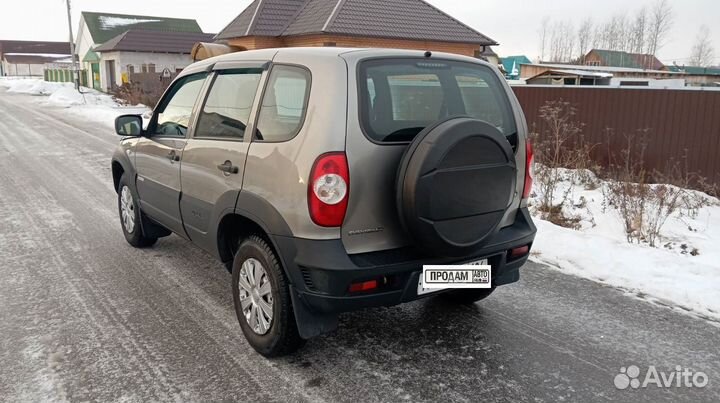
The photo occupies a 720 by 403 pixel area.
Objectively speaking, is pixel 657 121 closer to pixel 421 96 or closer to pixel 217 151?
pixel 421 96

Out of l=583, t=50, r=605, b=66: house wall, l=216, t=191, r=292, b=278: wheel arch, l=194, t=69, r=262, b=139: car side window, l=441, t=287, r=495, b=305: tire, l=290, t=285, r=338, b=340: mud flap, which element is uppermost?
l=583, t=50, r=605, b=66: house wall

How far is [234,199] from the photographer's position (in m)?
3.44

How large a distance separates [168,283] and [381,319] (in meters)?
1.89

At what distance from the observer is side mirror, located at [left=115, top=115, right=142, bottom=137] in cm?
497

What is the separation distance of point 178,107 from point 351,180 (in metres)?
2.26

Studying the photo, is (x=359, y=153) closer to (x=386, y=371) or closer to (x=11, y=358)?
(x=386, y=371)

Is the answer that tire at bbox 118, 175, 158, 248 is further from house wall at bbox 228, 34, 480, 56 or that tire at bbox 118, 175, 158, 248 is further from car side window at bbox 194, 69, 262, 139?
house wall at bbox 228, 34, 480, 56

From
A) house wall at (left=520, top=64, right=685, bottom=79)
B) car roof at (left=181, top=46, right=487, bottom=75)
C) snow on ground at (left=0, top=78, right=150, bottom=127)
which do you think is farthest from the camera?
house wall at (left=520, top=64, right=685, bottom=79)

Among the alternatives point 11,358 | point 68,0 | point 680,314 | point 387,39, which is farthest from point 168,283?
point 68,0

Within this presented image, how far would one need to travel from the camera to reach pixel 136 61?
39031 mm

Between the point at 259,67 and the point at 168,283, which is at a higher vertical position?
the point at 259,67

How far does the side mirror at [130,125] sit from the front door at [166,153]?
10 centimetres

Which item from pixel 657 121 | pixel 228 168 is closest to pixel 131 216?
pixel 228 168

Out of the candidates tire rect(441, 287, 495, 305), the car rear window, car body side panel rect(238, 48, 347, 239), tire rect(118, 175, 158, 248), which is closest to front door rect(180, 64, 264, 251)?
car body side panel rect(238, 48, 347, 239)
